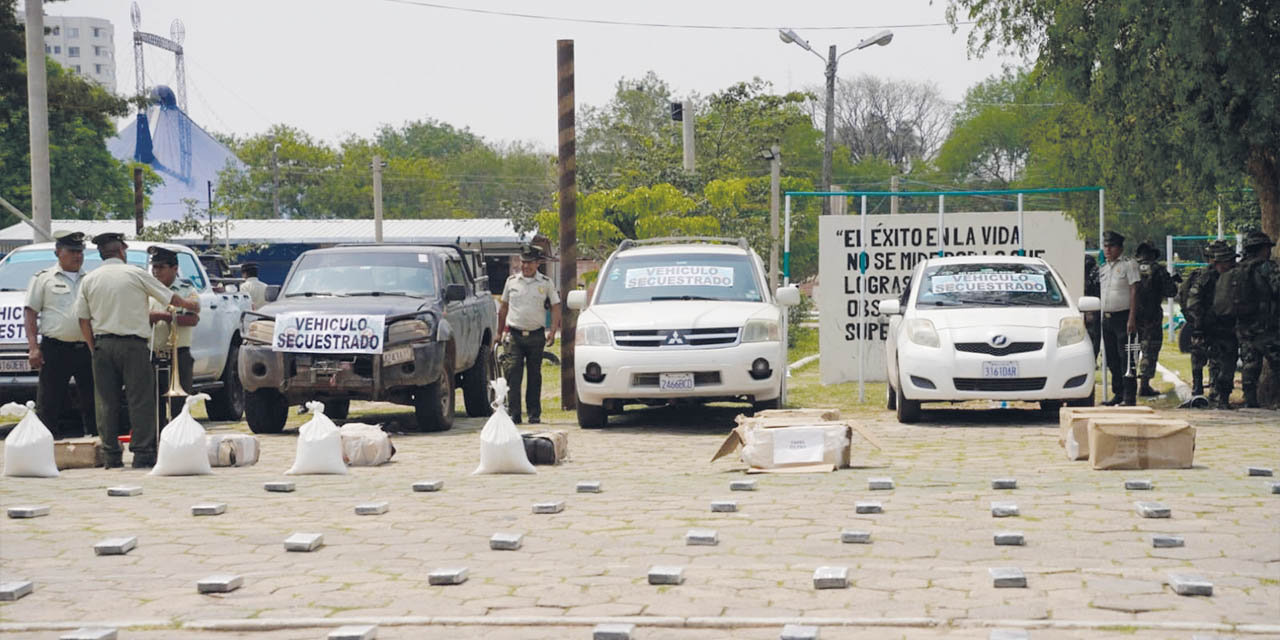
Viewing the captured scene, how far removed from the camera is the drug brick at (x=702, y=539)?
7.84 meters

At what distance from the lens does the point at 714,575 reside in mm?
7012

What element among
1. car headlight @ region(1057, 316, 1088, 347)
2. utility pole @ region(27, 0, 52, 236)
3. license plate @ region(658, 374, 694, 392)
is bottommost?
license plate @ region(658, 374, 694, 392)

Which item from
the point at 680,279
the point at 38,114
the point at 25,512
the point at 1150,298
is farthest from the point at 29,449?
the point at 38,114

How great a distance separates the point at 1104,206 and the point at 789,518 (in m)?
10.8

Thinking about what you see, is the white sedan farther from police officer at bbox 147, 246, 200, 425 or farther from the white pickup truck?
the white pickup truck

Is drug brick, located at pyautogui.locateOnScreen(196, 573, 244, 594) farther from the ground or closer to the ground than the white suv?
closer to the ground

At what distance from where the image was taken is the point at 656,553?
7660 millimetres

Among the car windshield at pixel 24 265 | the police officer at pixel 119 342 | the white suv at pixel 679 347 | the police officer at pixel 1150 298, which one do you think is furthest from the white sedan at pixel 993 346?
the car windshield at pixel 24 265

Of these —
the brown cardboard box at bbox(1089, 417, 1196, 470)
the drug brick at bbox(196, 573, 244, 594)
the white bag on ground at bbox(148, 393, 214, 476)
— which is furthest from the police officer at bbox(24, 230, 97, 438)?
the brown cardboard box at bbox(1089, 417, 1196, 470)

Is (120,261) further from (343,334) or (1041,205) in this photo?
(1041,205)

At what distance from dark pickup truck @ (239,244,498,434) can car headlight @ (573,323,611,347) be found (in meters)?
1.25

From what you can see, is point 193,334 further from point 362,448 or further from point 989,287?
point 989,287

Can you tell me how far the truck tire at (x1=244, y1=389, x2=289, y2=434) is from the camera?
1515 cm

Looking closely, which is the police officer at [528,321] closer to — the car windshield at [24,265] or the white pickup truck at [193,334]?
the white pickup truck at [193,334]
